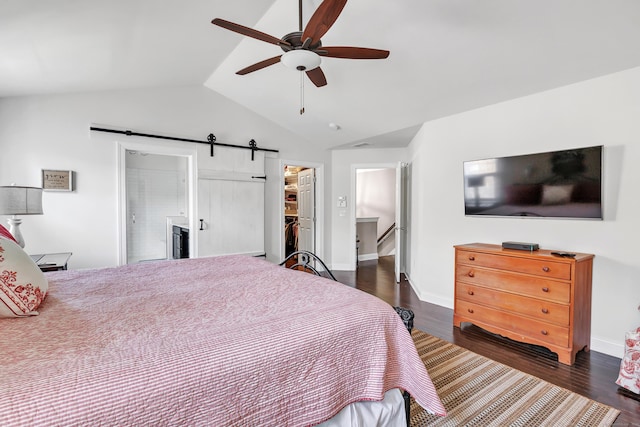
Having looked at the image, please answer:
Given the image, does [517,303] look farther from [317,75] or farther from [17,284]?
[17,284]

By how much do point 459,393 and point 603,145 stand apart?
7.59 ft

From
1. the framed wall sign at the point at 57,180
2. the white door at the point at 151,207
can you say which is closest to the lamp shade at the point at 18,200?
the framed wall sign at the point at 57,180

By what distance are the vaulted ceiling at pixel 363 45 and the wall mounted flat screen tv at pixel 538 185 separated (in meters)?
0.67

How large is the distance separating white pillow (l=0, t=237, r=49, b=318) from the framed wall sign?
2.53 m

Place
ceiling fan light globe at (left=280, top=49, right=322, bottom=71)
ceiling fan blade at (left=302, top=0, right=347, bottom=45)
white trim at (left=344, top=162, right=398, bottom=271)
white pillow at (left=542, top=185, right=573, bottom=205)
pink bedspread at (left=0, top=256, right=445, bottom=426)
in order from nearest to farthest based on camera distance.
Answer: pink bedspread at (left=0, top=256, right=445, bottom=426), ceiling fan blade at (left=302, top=0, right=347, bottom=45), ceiling fan light globe at (left=280, top=49, right=322, bottom=71), white pillow at (left=542, top=185, right=573, bottom=205), white trim at (left=344, top=162, right=398, bottom=271)

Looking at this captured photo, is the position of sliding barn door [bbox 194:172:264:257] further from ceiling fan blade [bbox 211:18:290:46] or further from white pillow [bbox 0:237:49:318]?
white pillow [bbox 0:237:49:318]

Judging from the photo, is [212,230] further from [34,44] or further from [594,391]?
[594,391]

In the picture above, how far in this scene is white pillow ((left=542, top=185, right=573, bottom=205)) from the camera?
2.67 meters

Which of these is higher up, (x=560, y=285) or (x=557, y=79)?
(x=557, y=79)

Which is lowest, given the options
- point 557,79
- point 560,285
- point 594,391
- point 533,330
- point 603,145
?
point 594,391

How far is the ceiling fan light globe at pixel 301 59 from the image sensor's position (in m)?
2.04

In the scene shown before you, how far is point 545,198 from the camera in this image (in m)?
2.81

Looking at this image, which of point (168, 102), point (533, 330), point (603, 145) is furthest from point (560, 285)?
point (168, 102)

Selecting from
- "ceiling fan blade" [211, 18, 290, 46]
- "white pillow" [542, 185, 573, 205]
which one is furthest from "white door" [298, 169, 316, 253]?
"ceiling fan blade" [211, 18, 290, 46]
